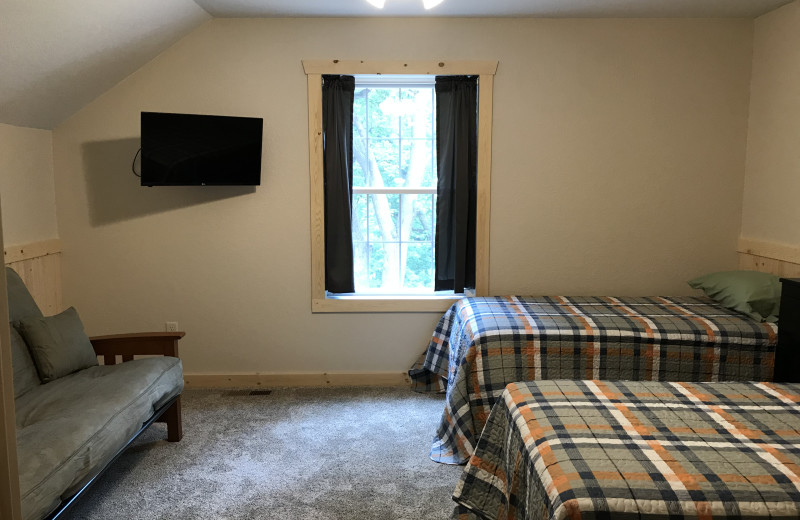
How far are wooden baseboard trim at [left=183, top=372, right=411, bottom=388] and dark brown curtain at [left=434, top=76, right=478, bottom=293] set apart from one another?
0.69 m

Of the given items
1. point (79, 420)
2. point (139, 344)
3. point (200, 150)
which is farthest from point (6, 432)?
point (200, 150)

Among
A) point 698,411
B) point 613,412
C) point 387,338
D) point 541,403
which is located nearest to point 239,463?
point 387,338

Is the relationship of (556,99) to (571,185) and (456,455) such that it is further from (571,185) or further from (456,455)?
(456,455)

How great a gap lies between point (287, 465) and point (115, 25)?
239 centimetres

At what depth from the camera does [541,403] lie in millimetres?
2109

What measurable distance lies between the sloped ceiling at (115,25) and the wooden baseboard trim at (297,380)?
6.16 feet

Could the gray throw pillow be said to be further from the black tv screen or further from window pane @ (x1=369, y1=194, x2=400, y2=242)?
window pane @ (x1=369, y1=194, x2=400, y2=242)

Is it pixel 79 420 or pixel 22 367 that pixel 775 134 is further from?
pixel 22 367

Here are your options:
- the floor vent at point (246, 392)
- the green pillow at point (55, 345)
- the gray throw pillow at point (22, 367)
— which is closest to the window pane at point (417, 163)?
the floor vent at point (246, 392)

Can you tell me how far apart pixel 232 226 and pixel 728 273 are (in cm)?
305

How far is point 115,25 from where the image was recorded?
3262 mm

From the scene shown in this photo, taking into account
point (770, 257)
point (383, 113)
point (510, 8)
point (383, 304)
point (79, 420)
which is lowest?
point (79, 420)

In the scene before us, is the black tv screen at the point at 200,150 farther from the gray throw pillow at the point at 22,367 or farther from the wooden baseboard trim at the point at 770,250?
the wooden baseboard trim at the point at 770,250

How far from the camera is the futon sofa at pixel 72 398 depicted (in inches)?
86.2
